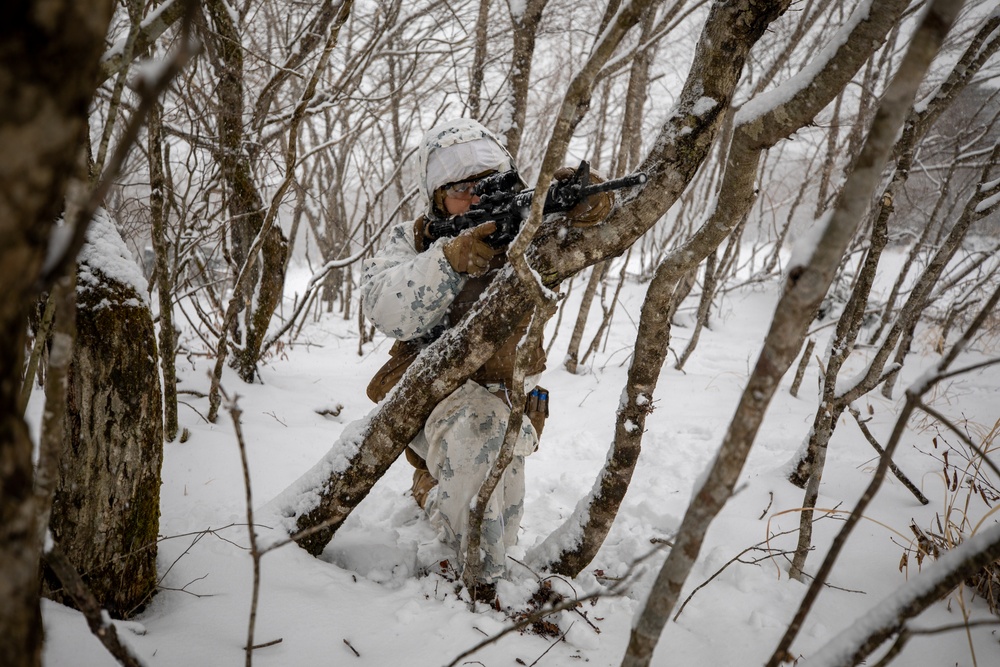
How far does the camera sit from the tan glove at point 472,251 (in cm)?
166

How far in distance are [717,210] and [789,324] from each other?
858mm

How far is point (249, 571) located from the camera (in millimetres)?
1378

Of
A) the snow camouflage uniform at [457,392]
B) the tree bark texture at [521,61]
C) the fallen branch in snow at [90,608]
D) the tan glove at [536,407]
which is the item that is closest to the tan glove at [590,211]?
the snow camouflage uniform at [457,392]

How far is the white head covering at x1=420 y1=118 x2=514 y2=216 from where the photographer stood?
206 cm

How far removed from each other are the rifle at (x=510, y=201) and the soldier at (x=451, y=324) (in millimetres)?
51

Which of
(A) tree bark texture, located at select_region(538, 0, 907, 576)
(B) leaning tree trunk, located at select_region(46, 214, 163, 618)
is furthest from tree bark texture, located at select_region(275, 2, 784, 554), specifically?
(B) leaning tree trunk, located at select_region(46, 214, 163, 618)

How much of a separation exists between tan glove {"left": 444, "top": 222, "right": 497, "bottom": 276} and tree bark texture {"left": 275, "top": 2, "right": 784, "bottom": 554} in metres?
0.21

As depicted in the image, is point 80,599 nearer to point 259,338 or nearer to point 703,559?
point 703,559

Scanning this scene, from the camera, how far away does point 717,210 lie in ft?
4.51

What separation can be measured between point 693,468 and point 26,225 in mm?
2953

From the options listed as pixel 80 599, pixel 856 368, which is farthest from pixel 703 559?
pixel 856 368

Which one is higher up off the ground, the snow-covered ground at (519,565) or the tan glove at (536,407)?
the tan glove at (536,407)

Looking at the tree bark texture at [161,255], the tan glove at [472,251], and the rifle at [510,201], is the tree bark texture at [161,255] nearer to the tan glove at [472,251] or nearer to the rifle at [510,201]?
the rifle at [510,201]

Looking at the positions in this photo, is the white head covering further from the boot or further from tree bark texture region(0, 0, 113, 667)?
tree bark texture region(0, 0, 113, 667)
